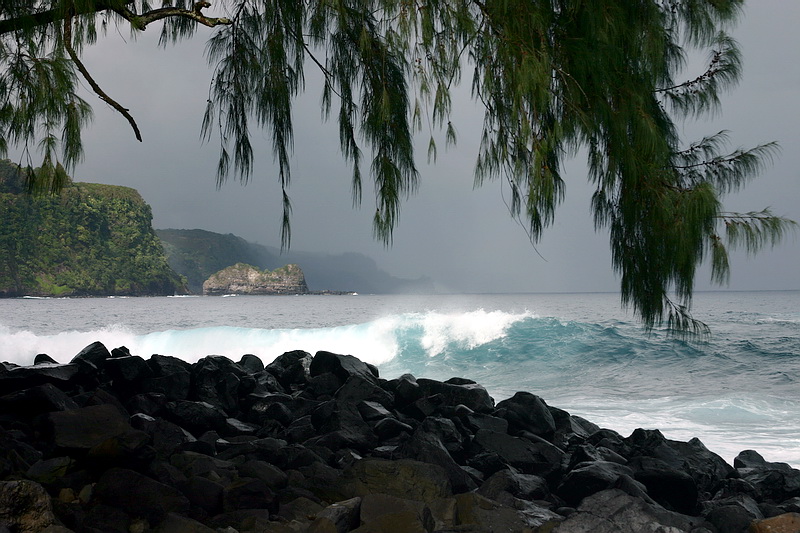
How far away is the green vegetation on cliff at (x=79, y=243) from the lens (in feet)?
152

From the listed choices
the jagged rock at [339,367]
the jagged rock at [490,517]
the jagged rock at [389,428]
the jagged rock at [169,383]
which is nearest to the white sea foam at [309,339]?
the jagged rock at [339,367]

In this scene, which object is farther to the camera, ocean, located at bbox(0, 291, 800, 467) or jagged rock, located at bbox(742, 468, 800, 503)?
ocean, located at bbox(0, 291, 800, 467)

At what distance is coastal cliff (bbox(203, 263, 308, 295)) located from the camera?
76.9 m

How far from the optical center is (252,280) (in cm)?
7756

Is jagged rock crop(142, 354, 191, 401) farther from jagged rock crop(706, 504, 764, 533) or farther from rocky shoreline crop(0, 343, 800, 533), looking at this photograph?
jagged rock crop(706, 504, 764, 533)

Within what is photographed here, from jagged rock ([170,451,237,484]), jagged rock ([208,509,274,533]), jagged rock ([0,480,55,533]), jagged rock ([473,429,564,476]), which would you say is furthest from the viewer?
jagged rock ([473,429,564,476])

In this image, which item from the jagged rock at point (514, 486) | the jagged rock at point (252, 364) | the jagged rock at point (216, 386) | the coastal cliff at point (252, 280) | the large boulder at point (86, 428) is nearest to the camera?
the large boulder at point (86, 428)

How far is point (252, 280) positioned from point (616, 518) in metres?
77.1

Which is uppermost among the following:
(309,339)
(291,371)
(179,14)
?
(179,14)

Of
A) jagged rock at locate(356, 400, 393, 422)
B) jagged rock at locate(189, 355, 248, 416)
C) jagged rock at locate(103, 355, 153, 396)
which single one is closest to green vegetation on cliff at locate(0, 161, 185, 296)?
jagged rock at locate(103, 355, 153, 396)

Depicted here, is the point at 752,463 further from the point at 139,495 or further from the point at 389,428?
the point at 139,495

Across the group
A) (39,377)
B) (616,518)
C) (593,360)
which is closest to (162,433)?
(39,377)

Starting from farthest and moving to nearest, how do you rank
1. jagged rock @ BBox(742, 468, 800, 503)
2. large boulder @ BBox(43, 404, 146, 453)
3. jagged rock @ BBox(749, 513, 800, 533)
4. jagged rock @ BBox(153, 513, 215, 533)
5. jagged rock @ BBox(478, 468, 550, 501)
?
jagged rock @ BBox(742, 468, 800, 503)
jagged rock @ BBox(478, 468, 550, 501)
jagged rock @ BBox(749, 513, 800, 533)
large boulder @ BBox(43, 404, 146, 453)
jagged rock @ BBox(153, 513, 215, 533)

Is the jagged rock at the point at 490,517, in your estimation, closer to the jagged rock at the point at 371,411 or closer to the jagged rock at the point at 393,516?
the jagged rock at the point at 393,516
